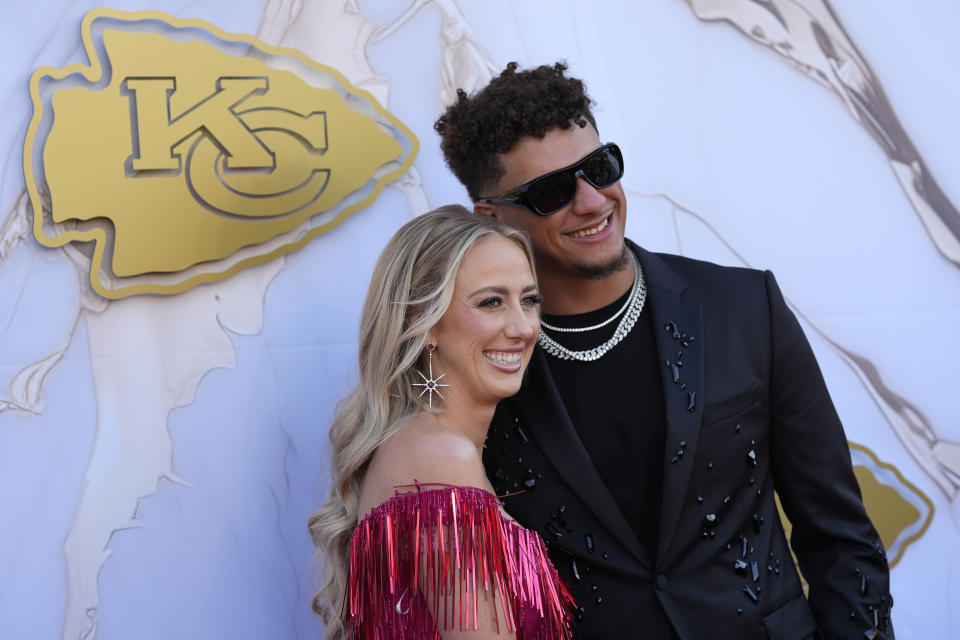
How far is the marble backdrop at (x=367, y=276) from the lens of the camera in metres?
2.30

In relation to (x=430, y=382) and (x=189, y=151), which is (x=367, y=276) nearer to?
(x=189, y=151)

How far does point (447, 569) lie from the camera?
1727 mm

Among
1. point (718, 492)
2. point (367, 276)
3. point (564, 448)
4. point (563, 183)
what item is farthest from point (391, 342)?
point (718, 492)

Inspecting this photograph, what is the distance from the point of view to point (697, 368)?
6.80 ft

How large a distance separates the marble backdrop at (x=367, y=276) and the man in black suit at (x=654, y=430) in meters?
0.56

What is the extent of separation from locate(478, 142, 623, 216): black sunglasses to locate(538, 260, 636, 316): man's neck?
0.18 meters

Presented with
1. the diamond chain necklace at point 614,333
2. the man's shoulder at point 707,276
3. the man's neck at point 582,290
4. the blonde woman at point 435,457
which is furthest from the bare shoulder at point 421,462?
the man's shoulder at point 707,276

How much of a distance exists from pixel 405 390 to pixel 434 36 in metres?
1.13

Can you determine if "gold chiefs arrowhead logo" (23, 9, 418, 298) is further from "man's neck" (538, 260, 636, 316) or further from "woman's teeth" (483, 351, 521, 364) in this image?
"woman's teeth" (483, 351, 521, 364)

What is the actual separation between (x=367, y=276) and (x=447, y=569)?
1070 mm

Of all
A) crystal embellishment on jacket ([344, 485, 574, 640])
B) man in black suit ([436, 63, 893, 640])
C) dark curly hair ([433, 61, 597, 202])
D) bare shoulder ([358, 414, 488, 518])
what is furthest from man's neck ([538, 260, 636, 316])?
crystal embellishment on jacket ([344, 485, 574, 640])

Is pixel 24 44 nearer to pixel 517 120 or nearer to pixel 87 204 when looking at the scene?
pixel 87 204

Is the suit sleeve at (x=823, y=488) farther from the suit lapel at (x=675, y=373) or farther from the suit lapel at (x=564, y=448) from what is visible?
the suit lapel at (x=564, y=448)

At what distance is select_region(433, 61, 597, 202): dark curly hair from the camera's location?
7.23 feet
